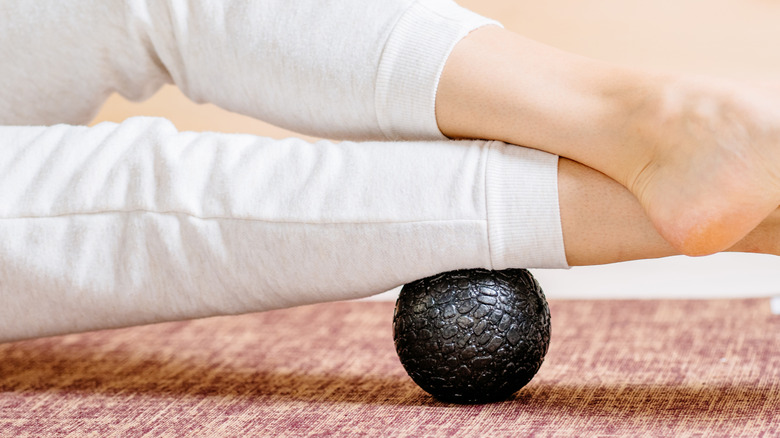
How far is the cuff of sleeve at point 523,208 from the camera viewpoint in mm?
919

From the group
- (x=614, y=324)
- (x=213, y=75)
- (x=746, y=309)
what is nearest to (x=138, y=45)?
(x=213, y=75)

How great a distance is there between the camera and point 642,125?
884 mm

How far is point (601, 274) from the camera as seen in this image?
6.75ft

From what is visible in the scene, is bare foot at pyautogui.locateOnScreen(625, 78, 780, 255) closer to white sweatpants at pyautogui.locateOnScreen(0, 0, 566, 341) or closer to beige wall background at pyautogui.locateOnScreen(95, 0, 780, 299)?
white sweatpants at pyautogui.locateOnScreen(0, 0, 566, 341)

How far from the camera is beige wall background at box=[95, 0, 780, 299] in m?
1.98

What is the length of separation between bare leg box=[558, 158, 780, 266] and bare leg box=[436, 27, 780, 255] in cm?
2

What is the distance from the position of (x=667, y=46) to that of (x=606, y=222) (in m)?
1.28

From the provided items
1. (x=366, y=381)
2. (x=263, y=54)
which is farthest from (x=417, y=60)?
(x=366, y=381)

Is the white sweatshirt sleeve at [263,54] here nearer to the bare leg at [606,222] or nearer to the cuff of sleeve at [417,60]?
the cuff of sleeve at [417,60]

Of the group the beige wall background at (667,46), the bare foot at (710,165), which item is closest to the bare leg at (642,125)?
the bare foot at (710,165)

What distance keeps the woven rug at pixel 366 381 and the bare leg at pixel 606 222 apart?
17 cm

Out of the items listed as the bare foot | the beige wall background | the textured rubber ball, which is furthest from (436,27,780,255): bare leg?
the beige wall background

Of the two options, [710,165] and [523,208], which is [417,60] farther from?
[710,165]

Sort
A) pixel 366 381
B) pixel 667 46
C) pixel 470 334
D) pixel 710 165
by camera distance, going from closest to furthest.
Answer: pixel 710 165 < pixel 470 334 < pixel 366 381 < pixel 667 46
